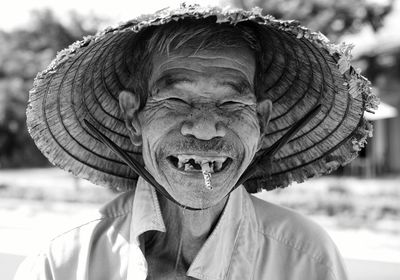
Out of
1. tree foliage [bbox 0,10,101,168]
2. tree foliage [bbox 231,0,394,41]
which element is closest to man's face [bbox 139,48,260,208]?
tree foliage [bbox 231,0,394,41]

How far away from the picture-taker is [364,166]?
56.2 ft

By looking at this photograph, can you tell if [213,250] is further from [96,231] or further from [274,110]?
[274,110]

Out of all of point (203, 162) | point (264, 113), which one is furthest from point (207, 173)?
point (264, 113)

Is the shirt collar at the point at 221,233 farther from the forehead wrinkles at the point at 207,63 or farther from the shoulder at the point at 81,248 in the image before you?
the forehead wrinkles at the point at 207,63

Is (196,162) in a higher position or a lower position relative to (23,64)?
lower

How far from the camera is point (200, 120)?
5.24ft

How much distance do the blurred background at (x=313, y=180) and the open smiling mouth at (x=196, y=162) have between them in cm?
44

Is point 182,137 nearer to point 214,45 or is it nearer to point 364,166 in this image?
point 214,45

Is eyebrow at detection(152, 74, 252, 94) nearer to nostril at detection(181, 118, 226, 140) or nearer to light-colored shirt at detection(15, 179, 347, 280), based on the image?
nostril at detection(181, 118, 226, 140)

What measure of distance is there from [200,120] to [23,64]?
76.3 feet

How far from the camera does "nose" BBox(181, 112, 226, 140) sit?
158 centimetres

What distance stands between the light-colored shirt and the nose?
0.33 metres

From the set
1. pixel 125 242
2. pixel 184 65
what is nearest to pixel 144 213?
pixel 125 242

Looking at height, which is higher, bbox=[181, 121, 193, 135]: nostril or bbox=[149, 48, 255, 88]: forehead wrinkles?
bbox=[149, 48, 255, 88]: forehead wrinkles
